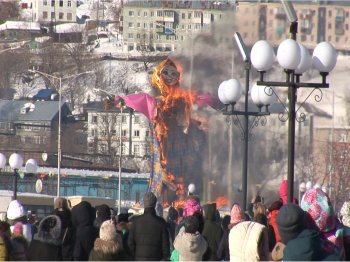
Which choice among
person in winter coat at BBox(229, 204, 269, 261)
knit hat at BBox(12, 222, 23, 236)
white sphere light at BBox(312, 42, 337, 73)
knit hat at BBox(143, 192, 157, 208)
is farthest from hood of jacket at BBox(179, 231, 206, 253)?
white sphere light at BBox(312, 42, 337, 73)

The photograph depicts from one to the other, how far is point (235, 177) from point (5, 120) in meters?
64.9

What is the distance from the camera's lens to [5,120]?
93.1m

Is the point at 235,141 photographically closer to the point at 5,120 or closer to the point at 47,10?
the point at 5,120

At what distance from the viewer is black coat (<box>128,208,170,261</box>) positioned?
9836mm

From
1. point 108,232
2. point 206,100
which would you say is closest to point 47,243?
point 108,232

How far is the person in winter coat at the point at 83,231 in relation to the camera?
995 cm

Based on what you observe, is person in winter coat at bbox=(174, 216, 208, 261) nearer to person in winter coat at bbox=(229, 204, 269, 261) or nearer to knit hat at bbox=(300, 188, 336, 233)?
person in winter coat at bbox=(229, 204, 269, 261)

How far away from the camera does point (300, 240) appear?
609 centimetres

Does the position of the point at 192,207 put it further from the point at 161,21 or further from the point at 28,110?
the point at 161,21

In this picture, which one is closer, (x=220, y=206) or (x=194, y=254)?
(x=194, y=254)

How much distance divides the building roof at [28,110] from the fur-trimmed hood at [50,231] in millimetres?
79193

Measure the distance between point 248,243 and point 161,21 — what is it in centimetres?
11520

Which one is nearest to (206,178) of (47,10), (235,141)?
(235,141)

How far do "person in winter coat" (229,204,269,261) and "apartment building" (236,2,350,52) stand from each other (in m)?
21.7
